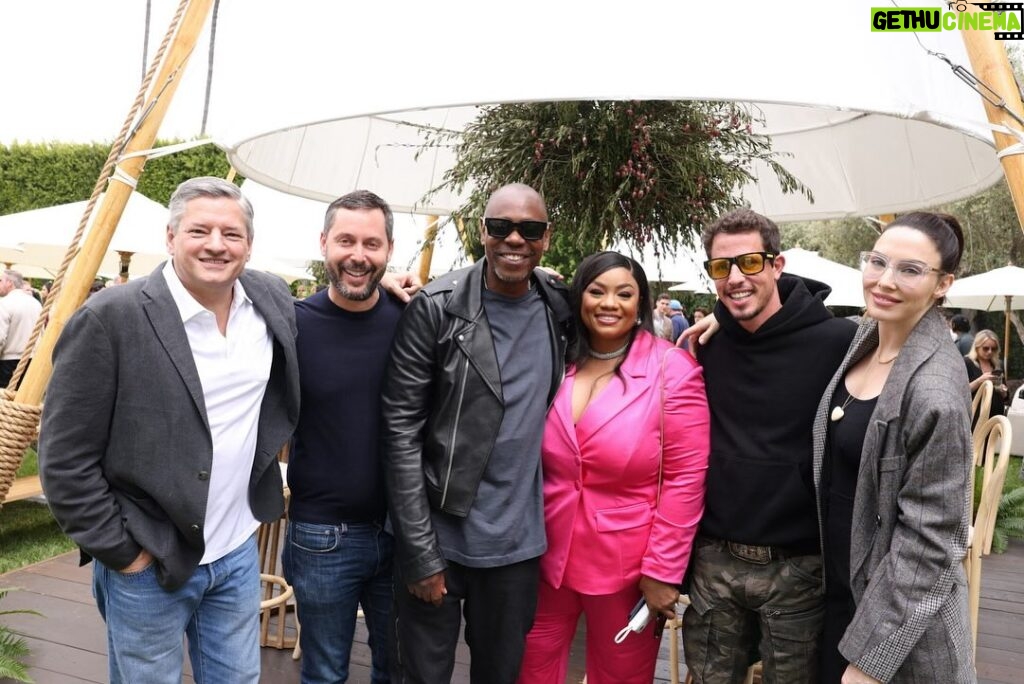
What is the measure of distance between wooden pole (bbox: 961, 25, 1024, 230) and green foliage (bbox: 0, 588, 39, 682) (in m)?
4.42

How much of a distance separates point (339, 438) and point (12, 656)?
2.30 metres

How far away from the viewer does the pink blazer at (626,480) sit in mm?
2340

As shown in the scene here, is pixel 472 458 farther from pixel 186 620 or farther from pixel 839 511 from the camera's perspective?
pixel 839 511

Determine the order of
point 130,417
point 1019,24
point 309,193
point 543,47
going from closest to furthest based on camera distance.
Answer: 1. point 130,417
2. point 543,47
3. point 1019,24
4. point 309,193

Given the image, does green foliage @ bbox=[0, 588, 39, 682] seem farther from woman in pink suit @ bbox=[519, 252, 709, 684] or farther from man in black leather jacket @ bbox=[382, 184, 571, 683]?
woman in pink suit @ bbox=[519, 252, 709, 684]

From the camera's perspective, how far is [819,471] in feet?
7.00

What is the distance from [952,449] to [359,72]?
→ 191 cm

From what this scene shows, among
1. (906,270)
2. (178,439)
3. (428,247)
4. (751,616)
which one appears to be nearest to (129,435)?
(178,439)

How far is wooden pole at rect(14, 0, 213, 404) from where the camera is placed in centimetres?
314

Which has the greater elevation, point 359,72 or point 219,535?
point 359,72

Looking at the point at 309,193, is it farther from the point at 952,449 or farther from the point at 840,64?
the point at 952,449

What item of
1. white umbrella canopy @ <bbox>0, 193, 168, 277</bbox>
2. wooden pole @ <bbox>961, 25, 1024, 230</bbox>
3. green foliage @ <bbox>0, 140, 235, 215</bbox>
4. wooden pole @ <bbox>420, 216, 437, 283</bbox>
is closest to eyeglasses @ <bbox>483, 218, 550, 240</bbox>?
wooden pole @ <bbox>961, 25, 1024, 230</bbox>

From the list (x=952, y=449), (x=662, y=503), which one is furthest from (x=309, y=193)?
(x=952, y=449)

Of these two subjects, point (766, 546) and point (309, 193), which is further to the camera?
point (309, 193)
